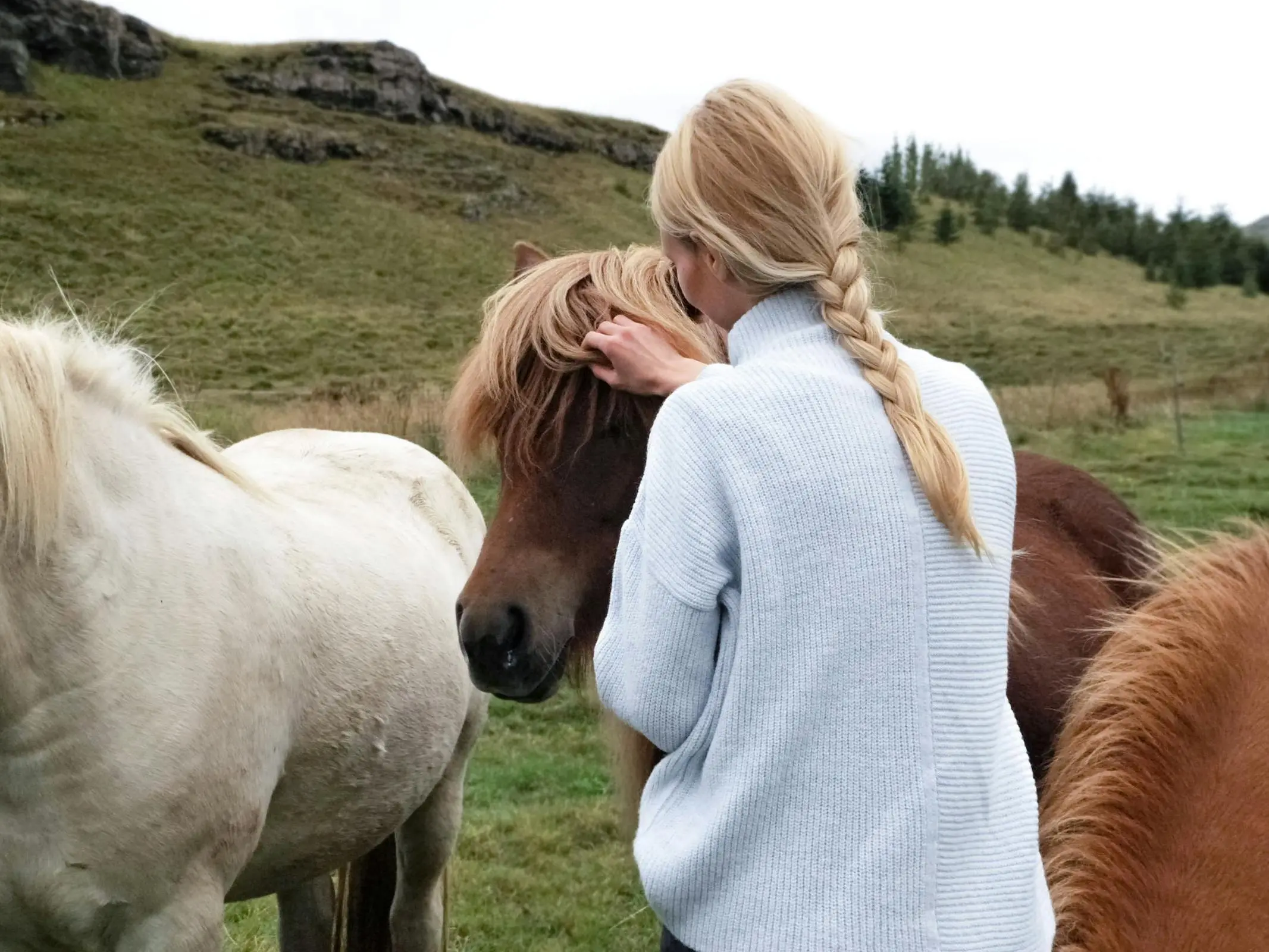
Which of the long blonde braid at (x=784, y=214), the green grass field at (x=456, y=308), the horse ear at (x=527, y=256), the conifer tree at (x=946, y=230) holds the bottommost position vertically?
the green grass field at (x=456, y=308)

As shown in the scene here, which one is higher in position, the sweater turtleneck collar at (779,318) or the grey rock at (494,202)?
the sweater turtleneck collar at (779,318)

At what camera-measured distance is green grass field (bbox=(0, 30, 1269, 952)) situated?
15.8 feet

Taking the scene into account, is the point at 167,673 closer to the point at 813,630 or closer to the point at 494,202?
the point at 813,630

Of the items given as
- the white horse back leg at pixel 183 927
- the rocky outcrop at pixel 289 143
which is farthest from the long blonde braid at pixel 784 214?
the rocky outcrop at pixel 289 143

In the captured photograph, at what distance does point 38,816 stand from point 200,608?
1.46 ft

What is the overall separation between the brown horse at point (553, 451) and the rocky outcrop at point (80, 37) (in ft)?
160

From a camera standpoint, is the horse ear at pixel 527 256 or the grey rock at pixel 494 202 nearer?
the horse ear at pixel 527 256

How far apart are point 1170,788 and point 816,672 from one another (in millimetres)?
678

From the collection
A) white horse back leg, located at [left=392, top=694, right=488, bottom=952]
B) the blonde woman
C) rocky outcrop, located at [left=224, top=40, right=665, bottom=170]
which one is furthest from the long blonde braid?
rocky outcrop, located at [left=224, top=40, right=665, bottom=170]

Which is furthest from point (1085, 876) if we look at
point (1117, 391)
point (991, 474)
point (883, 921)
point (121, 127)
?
point (121, 127)

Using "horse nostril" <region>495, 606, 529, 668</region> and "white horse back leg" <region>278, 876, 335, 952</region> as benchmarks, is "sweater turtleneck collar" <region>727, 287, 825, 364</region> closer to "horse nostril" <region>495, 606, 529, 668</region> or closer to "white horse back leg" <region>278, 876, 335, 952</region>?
"horse nostril" <region>495, 606, 529, 668</region>

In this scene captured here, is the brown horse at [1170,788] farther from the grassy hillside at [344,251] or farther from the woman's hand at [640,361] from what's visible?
the grassy hillside at [344,251]

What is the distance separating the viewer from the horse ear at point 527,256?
236cm

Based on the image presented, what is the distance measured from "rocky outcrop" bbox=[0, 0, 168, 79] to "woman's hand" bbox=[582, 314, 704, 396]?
49.0 m
